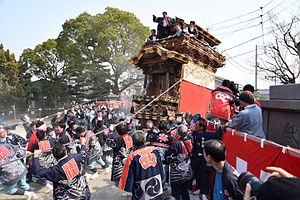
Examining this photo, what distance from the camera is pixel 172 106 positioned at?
32.2 ft

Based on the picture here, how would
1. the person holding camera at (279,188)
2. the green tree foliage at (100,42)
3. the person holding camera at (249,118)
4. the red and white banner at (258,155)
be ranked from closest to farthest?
the person holding camera at (279,188) → the red and white banner at (258,155) → the person holding camera at (249,118) → the green tree foliage at (100,42)

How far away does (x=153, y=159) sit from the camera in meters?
3.71

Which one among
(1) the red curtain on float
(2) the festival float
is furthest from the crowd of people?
(1) the red curtain on float

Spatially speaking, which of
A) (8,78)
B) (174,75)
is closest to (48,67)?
(8,78)

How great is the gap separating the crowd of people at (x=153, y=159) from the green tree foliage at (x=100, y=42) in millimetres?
23166

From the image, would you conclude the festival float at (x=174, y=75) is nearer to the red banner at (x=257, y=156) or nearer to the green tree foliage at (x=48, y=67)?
the red banner at (x=257, y=156)

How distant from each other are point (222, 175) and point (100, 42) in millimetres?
28261

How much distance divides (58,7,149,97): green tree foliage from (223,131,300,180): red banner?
26151mm

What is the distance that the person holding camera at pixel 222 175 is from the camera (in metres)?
2.34

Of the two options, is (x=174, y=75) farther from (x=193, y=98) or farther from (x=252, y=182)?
(x=252, y=182)

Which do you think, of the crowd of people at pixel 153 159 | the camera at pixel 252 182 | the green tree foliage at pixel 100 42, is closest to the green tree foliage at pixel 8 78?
the green tree foliage at pixel 100 42

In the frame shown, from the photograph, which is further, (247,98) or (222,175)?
(247,98)

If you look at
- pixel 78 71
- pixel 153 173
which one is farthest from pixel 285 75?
pixel 78 71

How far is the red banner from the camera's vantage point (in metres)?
2.57
